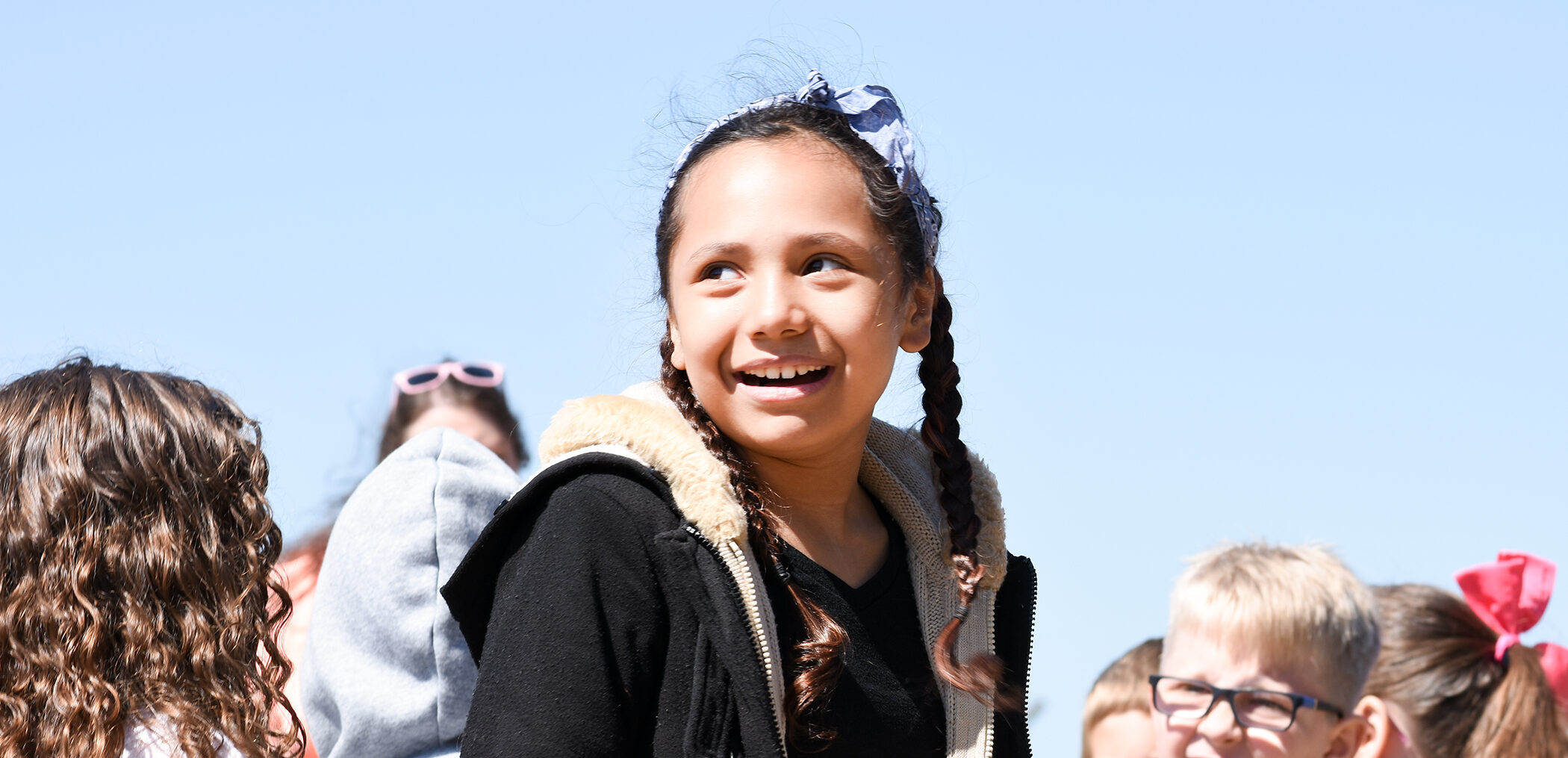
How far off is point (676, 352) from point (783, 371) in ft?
0.79

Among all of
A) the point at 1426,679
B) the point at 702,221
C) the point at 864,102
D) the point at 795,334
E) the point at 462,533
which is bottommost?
the point at 1426,679

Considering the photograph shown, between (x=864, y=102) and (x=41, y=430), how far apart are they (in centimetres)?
134

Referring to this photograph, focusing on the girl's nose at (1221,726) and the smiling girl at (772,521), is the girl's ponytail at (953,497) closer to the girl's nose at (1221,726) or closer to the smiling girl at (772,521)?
the smiling girl at (772,521)

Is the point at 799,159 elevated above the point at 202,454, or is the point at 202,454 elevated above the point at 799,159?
the point at 799,159

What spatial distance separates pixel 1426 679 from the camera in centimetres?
325

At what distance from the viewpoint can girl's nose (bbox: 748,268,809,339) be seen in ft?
7.65

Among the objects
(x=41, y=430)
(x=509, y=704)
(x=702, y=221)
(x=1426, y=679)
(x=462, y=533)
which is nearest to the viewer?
(x=509, y=704)

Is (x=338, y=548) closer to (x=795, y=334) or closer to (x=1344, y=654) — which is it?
(x=795, y=334)

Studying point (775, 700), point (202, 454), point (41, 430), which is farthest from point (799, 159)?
point (41, 430)

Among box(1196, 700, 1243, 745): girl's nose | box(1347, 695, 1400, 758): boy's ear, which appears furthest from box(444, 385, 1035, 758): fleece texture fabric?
box(1347, 695, 1400, 758): boy's ear

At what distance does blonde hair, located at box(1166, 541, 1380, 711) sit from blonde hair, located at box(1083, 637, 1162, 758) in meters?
1.55

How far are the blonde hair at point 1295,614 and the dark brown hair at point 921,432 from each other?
575mm

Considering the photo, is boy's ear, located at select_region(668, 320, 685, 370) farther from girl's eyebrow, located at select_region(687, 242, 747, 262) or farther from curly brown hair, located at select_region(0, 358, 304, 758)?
curly brown hair, located at select_region(0, 358, 304, 758)

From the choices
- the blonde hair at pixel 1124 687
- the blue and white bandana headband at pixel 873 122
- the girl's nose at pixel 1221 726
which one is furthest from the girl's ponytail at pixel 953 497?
the blonde hair at pixel 1124 687
